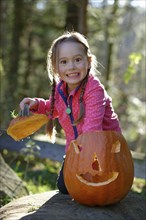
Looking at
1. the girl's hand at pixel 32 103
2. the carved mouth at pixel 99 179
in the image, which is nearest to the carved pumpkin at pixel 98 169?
the carved mouth at pixel 99 179

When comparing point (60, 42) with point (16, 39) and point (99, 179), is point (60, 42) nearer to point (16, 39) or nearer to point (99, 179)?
point (99, 179)

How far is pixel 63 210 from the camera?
2.68 m

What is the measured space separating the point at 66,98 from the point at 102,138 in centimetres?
68

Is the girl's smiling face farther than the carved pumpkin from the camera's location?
Yes

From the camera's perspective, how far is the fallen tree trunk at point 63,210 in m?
2.59

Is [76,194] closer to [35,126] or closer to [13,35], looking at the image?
[35,126]

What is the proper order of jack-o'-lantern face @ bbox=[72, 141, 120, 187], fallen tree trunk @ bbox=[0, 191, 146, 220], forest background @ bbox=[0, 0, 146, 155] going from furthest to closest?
forest background @ bbox=[0, 0, 146, 155] < jack-o'-lantern face @ bbox=[72, 141, 120, 187] < fallen tree trunk @ bbox=[0, 191, 146, 220]

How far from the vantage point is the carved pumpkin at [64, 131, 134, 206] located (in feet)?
9.06

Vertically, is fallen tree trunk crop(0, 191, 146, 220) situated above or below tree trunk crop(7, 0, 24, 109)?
below

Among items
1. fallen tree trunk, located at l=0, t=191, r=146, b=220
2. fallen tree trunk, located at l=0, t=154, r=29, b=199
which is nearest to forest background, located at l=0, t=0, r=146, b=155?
fallen tree trunk, located at l=0, t=154, r=29, b=199

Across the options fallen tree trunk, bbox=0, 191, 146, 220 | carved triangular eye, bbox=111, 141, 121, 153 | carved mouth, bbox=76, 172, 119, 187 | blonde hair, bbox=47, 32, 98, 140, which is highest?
blonde hair, bbox=47, 32, 98, 140

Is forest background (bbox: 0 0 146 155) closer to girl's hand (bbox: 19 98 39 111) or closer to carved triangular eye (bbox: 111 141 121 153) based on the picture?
girl's hand (bbox: 19 98 39 111)

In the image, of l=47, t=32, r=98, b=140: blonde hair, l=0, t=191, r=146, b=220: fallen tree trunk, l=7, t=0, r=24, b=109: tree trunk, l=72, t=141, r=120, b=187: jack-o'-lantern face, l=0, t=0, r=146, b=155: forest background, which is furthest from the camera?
l=7, t=0, r=24, b=109: tree trunk

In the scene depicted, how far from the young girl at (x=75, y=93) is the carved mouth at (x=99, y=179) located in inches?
14.1
